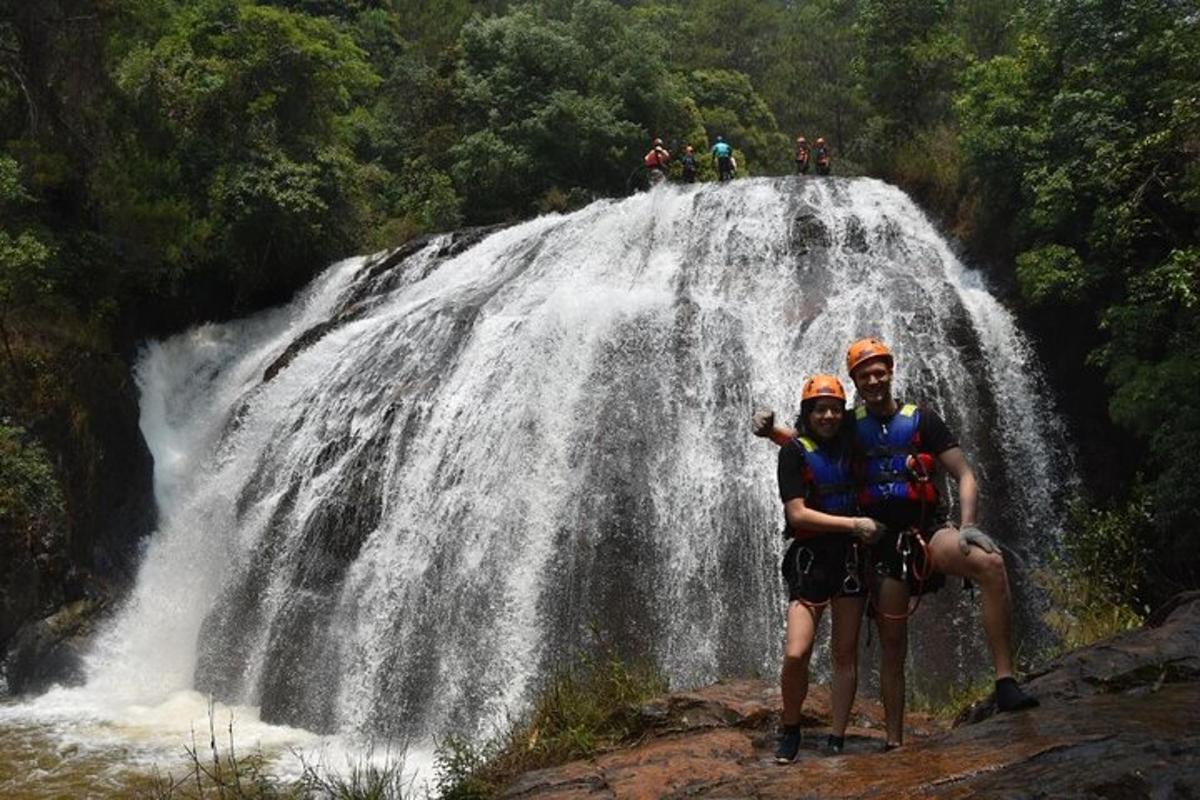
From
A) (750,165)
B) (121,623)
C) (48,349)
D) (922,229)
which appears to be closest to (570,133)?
(750,165)

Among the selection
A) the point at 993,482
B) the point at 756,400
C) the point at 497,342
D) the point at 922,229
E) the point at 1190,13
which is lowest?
the point at 993,482

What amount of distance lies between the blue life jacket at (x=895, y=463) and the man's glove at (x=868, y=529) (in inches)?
8.4

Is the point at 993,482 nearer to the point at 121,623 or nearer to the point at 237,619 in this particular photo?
the point at 237,619

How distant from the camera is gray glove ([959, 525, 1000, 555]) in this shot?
3.81 metres

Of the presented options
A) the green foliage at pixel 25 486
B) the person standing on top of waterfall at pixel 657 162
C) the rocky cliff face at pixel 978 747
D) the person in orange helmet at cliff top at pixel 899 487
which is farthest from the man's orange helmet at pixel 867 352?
the person standing on top of waterfall at pixel 657 162

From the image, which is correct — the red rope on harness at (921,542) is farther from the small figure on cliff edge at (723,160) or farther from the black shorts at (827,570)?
the small figure on cliff edge at (723,160)

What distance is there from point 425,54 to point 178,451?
76.3 ft

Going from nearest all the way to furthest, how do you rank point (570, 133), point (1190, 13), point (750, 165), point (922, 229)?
point (1190, 13) → point (922, 229) → point (570, 133) → point (750, 165)

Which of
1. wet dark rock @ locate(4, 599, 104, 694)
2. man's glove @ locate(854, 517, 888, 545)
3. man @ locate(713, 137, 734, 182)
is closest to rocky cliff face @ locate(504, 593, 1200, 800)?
man's glove @ locate(854, 517, 888, 545)

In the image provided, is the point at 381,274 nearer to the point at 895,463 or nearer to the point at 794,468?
the point at 794,468

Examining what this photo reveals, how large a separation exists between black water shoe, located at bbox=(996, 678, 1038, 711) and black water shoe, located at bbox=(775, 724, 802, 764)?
2.65 ft

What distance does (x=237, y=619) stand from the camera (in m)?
10.5

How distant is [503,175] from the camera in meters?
23.9

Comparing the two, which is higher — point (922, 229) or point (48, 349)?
point (922, 229)
